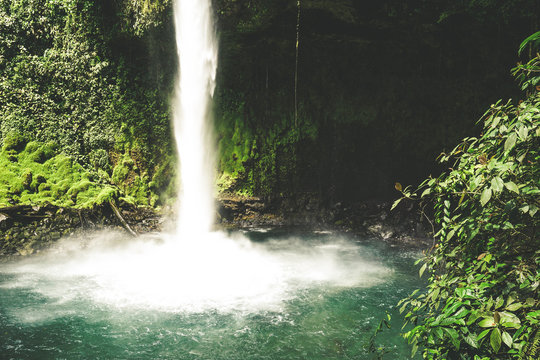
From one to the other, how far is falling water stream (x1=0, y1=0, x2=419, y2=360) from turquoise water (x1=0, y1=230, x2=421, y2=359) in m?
0.02

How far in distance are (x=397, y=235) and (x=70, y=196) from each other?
991 cm

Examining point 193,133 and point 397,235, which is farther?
point 193,133

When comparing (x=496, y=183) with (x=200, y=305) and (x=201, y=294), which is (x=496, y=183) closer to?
(x=200, y=305)

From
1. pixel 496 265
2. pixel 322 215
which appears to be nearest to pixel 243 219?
pixel 322 215

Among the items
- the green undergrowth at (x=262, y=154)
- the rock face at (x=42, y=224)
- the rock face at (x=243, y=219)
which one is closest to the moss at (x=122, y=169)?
the rock face at (x=243, y=219)

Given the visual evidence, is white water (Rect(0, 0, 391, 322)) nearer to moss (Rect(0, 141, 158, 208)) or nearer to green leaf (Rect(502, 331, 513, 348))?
moss (Rect(0, 141, 158, 208))

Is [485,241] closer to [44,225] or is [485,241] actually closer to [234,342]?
[234,342]

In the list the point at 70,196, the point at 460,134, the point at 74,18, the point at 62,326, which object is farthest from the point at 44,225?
the point at 460,134

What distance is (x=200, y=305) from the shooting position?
5262 mm

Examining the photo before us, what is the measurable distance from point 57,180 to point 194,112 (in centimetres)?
482

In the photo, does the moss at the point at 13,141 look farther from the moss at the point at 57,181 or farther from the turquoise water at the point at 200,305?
the turquoise water at the point at 200,305

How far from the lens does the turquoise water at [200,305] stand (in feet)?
13.5

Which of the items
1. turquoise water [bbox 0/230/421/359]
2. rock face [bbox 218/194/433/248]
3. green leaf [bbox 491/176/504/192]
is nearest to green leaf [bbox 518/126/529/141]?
green leaf [bbox 491/176/504/192]

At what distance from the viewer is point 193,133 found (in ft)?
38.5
